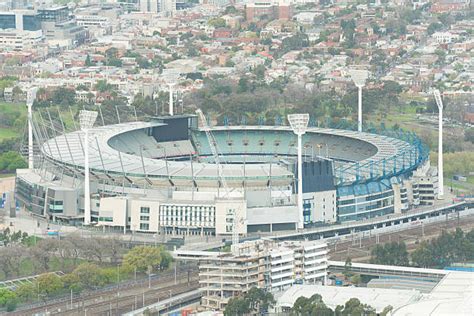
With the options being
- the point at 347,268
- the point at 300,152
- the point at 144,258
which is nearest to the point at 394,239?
the point at 300,152

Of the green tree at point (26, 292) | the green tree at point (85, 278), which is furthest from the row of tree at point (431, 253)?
the green tree at point (26, 292)

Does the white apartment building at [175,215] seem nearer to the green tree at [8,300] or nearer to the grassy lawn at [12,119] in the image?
the green tree at [8,300]

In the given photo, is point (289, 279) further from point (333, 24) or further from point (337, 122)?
point (333, 24)

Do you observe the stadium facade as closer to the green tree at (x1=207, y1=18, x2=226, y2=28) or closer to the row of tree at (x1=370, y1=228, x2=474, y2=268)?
the row of tree at (x1=370, y1=228, x2=474, y2=268)

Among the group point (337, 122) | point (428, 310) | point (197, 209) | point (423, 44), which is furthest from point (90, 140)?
point (423, 44)

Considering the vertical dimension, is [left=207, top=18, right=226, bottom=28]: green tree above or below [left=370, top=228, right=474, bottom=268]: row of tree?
below

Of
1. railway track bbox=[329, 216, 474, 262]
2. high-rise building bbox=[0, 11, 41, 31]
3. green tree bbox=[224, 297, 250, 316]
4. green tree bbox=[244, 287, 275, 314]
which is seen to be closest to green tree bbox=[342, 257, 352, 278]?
railway track bbox=[329, 216, 474, 262]

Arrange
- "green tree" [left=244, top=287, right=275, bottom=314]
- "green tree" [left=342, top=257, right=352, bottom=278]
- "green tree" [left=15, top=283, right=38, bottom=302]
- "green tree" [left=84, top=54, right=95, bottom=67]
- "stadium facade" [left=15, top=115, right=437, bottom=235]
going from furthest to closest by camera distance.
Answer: "green tree" [left=84, top=54, right=95, bottom=67] → "stadium facade" [left=15, top=115, right=437, bottom=235] → "green tree" [left=342, top=257, right=352, bottom=278] → "green tree" [left=15, top=283, right=38, bottom=302] → "green tree" [left=244, top=287, right=275, bottom=314]
